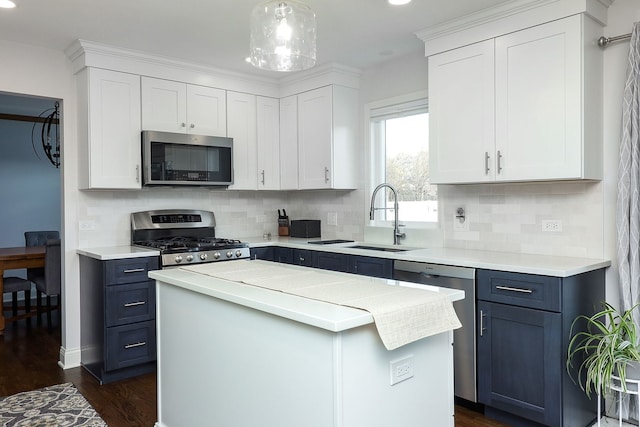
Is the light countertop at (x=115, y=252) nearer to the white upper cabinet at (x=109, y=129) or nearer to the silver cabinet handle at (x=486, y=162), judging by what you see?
the white upper cabinet at (x=109, y=129)

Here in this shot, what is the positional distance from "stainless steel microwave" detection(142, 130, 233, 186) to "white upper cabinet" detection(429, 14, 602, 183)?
1.88 metres

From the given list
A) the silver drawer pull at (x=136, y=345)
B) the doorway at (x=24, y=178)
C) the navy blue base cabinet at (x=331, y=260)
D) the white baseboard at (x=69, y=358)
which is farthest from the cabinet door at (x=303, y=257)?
the doorway at (x=24, y=178)

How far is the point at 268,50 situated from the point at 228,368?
1.37 meters

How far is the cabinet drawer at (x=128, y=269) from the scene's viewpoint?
3309mm

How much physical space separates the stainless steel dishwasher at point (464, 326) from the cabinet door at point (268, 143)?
2.15m

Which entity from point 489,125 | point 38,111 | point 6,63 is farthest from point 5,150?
point 489,125

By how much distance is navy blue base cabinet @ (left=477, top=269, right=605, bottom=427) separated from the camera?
95.1 inches

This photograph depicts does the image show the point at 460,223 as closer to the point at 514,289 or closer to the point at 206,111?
the point at 514,289

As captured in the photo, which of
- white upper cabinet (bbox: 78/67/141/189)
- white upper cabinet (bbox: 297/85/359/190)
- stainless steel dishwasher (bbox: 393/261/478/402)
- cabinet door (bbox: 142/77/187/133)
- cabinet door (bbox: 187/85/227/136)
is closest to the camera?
stainless steel dishwasher (bbox: 393/261/478/402)

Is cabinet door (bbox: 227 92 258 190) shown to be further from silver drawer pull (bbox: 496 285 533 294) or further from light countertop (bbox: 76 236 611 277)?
silver drawer pull (bbox: 496 285 533 294)

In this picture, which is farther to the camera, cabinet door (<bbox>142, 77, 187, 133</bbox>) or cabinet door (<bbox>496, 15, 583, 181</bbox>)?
cabinet door (<bbox>142, 77, 187, 133</bbox>)

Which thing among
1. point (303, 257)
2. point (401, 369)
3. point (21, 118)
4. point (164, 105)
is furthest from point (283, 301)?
point (21, 118)

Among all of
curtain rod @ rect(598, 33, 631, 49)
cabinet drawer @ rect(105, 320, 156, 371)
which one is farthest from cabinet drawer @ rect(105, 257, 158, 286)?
curtain rod @ rect(598, 33, 631, 49)

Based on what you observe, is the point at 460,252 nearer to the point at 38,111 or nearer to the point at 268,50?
the point at 268,50
